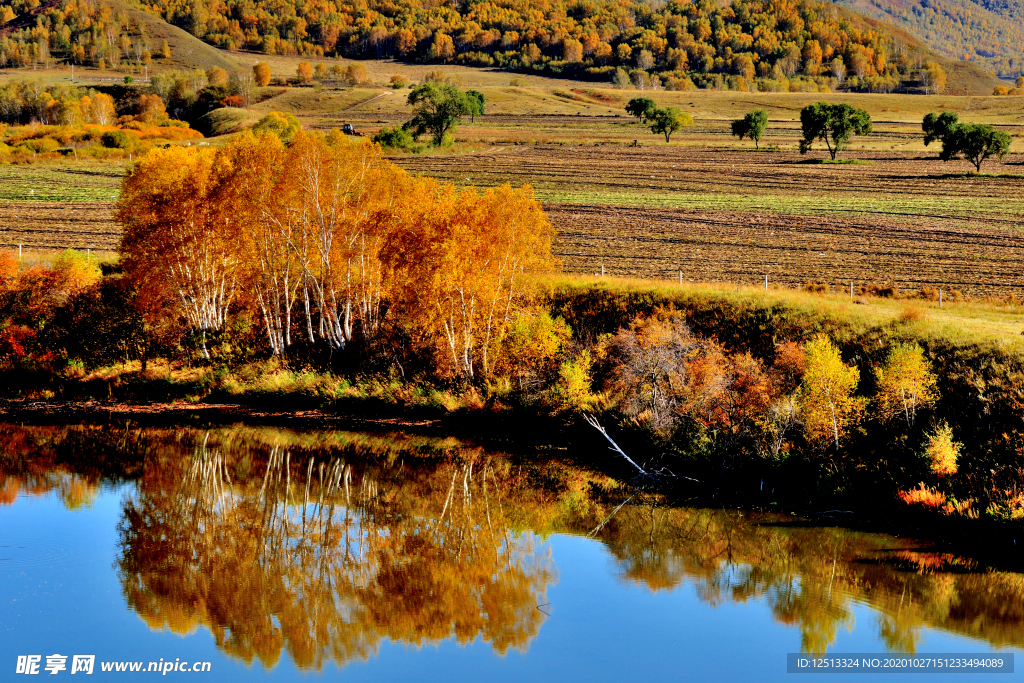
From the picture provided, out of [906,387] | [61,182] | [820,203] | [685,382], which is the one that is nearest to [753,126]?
[820,203]

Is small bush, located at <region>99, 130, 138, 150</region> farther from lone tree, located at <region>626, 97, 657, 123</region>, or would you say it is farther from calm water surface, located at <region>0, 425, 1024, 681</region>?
calm water surface, located at <region>0, 425, 1024, 681</region>

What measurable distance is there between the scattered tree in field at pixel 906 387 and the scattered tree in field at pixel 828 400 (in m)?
0.72

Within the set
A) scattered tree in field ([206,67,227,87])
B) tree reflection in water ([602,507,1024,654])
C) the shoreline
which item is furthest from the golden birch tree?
scattered tree in field ([206,67,227,87])

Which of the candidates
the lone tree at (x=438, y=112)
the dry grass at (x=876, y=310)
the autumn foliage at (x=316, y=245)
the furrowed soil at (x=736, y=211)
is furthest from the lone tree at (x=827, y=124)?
the autumn foliage at (x=316, y=245)

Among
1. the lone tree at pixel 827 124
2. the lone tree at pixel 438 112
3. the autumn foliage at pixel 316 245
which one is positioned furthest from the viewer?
the lone tree at pixel 438 112

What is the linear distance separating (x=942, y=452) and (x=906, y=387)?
7.71ft

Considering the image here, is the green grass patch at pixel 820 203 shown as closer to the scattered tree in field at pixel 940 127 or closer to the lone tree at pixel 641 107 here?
the scattered tree in field at pixel 940 127

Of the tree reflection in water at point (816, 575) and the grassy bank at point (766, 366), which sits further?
the grassy bank at point (766, 366)

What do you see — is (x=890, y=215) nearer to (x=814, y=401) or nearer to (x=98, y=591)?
(x=814, y=401)

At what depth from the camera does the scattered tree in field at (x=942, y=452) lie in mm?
25844

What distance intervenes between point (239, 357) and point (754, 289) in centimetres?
2285

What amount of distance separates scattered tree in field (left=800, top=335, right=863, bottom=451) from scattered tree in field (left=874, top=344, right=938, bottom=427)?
72 centimetres

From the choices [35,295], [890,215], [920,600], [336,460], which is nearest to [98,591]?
[336,460]

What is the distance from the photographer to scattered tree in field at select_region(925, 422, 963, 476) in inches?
1017
